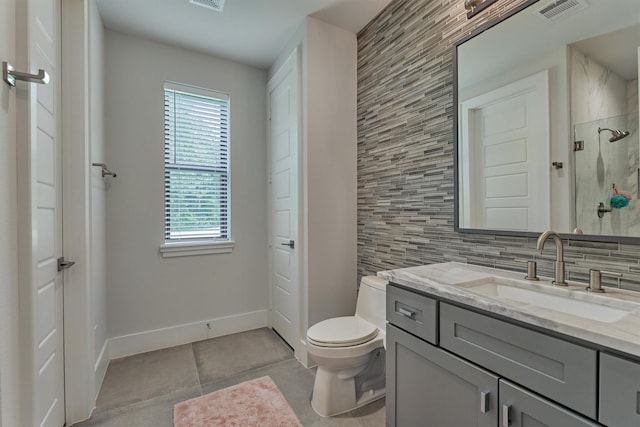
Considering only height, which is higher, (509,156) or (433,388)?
(509,156)

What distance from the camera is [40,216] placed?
1.27 metres

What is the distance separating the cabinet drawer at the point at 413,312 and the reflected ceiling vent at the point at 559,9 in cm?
131

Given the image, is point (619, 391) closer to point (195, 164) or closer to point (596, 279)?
point (596, 279)

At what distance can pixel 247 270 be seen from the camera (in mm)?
2910

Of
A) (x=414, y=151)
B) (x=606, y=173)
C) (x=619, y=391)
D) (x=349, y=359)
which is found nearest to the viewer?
(x=619, y=391)

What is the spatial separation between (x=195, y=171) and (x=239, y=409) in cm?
198

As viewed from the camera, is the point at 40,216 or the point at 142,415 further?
the point at 142,415

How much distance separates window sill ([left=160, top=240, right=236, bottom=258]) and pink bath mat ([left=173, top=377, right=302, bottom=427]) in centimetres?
122

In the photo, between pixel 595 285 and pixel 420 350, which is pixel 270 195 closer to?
pixel 420 350

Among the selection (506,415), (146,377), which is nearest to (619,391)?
(506,415)

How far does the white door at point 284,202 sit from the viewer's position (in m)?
2.34

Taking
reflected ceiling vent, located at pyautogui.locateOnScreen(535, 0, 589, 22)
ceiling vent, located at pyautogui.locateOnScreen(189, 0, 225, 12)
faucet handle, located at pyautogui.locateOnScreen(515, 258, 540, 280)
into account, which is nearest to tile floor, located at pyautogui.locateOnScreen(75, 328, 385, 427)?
faucet handle, located at pyautogui.locateOnScreen(515, 258, 540, 280)

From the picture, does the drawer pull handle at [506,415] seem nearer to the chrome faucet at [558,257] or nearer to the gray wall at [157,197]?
the chrome faucet at [558,257]

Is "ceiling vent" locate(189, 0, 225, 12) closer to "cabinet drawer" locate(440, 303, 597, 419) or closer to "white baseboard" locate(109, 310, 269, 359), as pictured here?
"cabinet drawer" locate(440, 303, 597, 419)
